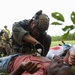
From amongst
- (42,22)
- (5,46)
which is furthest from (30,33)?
(5,46)

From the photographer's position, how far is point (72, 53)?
3223 millimetres

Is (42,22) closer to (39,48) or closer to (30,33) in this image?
(30,33)

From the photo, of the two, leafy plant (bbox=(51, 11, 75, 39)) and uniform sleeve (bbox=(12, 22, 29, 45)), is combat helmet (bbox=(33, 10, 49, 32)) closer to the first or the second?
uniform sleeve (bbox=(12, 22, 29, 45))

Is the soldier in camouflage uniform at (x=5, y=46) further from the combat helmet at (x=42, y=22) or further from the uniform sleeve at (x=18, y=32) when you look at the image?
the combat helmet at (x=42, y=22)

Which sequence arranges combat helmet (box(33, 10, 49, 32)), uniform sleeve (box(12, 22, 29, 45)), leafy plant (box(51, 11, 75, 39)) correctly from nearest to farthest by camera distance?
leafy plant (box(51, 11, 75, 39)) < combat helmet (box(33, 10, 49, 32)) < uniform sleeve (box(12, 22, 29, 45))

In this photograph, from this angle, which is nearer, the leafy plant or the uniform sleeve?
the leafy plant

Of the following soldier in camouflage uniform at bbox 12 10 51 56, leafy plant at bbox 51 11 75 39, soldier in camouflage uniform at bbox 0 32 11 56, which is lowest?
soldier in camouflage uniform at bbox 0 32 11 56

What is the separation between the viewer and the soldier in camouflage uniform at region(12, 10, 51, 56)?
13.1 ft

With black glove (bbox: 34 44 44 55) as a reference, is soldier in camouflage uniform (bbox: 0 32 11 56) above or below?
below

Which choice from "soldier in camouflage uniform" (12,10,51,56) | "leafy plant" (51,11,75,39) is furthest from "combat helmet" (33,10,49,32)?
"leafy plant" (51,11,75,39)

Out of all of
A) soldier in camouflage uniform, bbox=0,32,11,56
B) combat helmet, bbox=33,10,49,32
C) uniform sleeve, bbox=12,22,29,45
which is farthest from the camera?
soldier in camouflage uniform, bbox=0,32,11,56

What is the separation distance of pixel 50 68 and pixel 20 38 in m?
1.44

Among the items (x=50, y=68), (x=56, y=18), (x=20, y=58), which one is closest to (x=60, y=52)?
(x=20, y=58)

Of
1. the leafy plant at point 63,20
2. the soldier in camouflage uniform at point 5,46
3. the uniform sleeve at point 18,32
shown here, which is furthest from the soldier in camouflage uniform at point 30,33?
the soldier in camouflage uniform at point 5,46
